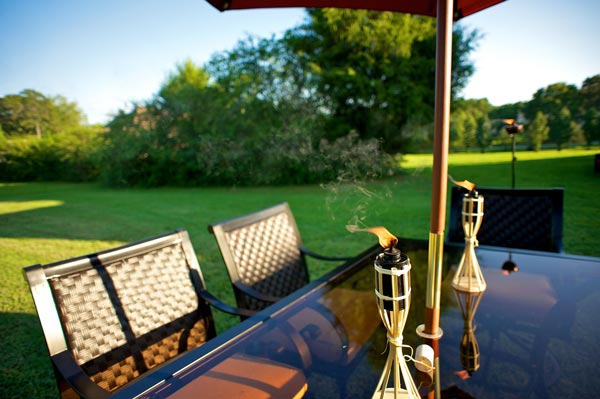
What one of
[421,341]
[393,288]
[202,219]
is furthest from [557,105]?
[202,219]

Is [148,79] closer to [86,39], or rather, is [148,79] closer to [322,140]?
[86,39]

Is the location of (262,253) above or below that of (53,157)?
below

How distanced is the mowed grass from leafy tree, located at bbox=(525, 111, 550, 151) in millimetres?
307

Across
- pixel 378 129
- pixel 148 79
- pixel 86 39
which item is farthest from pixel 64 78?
pixel 378 129

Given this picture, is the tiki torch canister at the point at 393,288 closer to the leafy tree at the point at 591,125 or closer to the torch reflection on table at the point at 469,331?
the torch reflection on table at the point at 469,331

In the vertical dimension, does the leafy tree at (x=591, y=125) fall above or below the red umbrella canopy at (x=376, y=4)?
below

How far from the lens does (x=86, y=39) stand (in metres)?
6.77

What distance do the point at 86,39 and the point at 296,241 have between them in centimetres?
723

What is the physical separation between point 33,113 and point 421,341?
6863mm

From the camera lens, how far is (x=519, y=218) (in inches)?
86.9

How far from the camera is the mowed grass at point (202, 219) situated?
2.49 m

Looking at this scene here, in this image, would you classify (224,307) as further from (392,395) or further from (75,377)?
(392,395)

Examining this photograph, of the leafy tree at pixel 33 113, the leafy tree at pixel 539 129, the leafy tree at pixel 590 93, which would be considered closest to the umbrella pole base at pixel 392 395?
the leafy tree at pixel 539 129

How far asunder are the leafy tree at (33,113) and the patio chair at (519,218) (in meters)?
5.75
